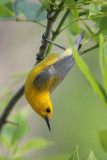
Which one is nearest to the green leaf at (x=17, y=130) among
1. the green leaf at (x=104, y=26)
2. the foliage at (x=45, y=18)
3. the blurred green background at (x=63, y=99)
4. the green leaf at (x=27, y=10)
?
the foliage at (x=45, y=18)

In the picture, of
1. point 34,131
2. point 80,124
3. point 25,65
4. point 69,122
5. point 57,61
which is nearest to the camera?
point 57,61

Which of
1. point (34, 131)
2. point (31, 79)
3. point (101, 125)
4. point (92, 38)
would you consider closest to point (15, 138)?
point (31, 79)

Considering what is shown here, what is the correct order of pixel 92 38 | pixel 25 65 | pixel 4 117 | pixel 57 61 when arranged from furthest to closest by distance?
pixel 25 65
pixel 57 61
pixel 4 117
pixel 92 38

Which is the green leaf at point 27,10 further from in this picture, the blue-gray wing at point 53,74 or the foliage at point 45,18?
the blue-gray wing at point 53,74

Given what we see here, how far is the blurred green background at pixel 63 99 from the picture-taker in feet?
8.89

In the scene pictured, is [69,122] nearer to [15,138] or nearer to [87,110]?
[87,110]

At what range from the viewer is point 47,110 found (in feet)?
4.80

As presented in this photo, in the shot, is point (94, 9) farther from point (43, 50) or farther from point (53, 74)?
point (53, 74)

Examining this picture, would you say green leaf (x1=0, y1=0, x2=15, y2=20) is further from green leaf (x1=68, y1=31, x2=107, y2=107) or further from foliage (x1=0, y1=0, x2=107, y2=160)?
green leaf (x1=68, y1=31, x2=107, y2=107)

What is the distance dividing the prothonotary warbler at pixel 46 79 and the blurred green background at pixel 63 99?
2.49 feet

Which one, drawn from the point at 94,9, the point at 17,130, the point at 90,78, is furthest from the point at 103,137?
the point at 17,130

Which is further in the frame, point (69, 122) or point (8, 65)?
point (8, 65)

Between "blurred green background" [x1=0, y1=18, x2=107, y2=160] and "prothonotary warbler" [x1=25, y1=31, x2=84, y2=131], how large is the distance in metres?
0.76

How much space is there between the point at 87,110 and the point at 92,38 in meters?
2.07
